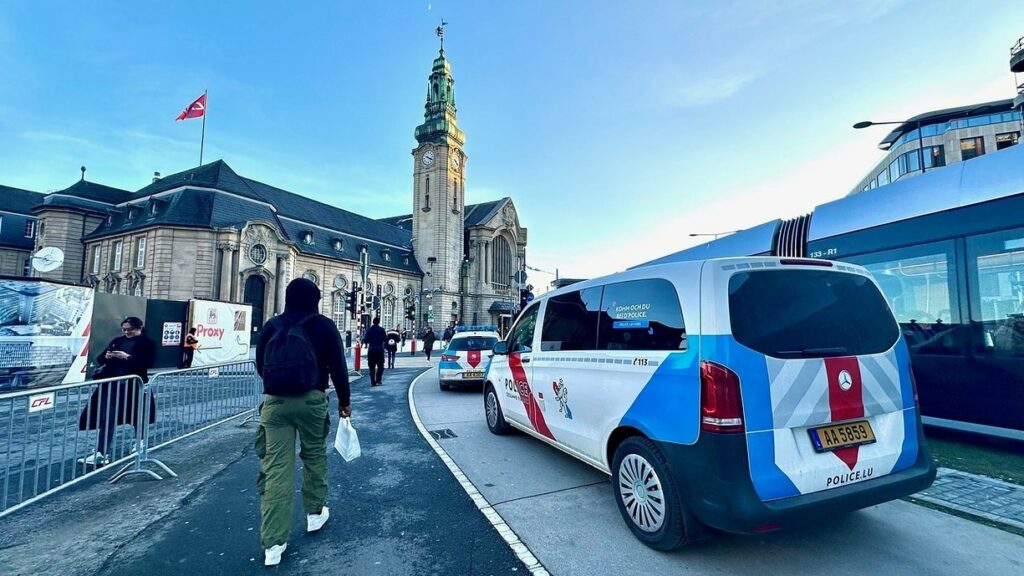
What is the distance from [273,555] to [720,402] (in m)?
3.17

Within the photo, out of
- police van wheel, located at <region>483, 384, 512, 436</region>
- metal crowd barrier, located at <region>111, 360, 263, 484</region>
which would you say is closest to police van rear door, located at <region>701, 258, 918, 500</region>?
police van wheel, located at <region>483, 384, 512, 436</region>

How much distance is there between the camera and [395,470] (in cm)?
500

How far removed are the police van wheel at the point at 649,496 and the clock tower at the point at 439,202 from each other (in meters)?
51.0

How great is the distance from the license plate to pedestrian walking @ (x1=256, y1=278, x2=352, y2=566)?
3.24m

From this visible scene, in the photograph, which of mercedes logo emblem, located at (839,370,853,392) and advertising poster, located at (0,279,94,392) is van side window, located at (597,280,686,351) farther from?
advertising poster, located at (0,279,94,392)

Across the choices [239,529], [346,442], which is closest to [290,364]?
[346,442]

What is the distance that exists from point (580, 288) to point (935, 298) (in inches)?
203

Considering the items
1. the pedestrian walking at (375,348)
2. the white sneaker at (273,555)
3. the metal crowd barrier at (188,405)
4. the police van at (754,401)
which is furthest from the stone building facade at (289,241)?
the police van at (754,401)

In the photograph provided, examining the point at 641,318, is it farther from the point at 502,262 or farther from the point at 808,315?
the point at 502,262

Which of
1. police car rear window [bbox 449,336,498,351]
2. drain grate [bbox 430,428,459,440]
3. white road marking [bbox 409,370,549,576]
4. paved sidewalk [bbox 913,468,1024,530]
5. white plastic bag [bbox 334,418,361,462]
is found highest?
police car rear window [bbox 449,336,498,351]

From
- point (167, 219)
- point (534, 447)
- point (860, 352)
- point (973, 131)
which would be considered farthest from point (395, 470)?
point (973, 131)

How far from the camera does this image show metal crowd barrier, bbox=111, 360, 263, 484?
16.5ft

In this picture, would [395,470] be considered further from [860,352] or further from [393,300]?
[393,300]

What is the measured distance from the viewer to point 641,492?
3.16 m
